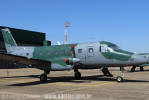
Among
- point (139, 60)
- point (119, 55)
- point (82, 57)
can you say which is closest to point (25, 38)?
point (82, 57)

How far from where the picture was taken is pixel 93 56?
1827cm


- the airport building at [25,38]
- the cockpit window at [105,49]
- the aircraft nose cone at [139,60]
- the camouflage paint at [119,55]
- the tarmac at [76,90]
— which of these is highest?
the airport building at [25,38]

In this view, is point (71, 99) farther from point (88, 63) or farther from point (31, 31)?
point (31, 31)

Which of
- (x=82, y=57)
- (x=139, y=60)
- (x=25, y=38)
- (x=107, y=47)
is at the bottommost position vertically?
(x=139, y=60)

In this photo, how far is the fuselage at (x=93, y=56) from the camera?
16.7 meters

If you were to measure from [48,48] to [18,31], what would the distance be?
4840cm

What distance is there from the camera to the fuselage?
54.9ft

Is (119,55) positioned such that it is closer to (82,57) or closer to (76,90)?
(82,57)

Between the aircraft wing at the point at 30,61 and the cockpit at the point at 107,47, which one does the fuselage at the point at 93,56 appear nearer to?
the cockpit at the point at 107,47

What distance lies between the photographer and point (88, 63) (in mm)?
18594

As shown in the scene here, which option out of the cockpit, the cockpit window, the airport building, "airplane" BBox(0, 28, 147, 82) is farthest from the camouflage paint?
the airport building

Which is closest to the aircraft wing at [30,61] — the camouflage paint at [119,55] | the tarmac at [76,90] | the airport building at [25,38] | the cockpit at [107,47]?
the tarmac at [76,90]

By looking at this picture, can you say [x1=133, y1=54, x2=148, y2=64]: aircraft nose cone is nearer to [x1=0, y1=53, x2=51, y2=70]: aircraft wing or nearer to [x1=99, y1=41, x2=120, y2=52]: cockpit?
[x1=99, y1=41, x2=120, y2=52]: cockpit

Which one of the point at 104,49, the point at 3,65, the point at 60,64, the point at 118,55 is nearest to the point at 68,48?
the point at 60,64
